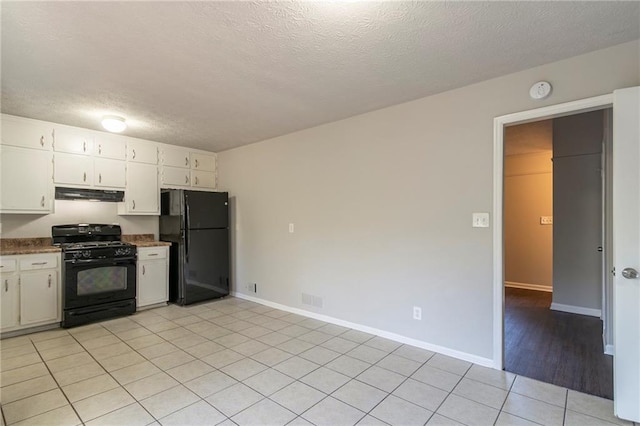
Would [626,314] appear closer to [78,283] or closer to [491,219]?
[491,219]

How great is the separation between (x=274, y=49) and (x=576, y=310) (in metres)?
5.07

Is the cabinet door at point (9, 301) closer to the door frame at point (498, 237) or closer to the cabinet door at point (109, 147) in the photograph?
the cabinet door at point (109, 147)

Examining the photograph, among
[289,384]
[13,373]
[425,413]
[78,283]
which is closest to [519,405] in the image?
[425,413]

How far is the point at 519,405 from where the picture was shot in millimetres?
2141

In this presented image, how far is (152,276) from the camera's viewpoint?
4461 mm

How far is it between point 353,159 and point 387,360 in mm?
2106

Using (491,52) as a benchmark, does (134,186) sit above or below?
below

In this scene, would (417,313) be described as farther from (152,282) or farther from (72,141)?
(72,141)

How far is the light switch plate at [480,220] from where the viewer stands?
268 centimetres

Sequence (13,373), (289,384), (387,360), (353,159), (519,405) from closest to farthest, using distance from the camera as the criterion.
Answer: (519,405) < (289,384) < (13,373) < (387,360) < (353,159)

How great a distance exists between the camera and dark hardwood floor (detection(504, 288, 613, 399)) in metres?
2.49

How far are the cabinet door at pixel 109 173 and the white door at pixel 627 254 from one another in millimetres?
5289

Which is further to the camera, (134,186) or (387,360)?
(134,186)

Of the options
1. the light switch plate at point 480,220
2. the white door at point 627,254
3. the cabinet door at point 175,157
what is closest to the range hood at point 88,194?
the cabinet door at point 175,157
